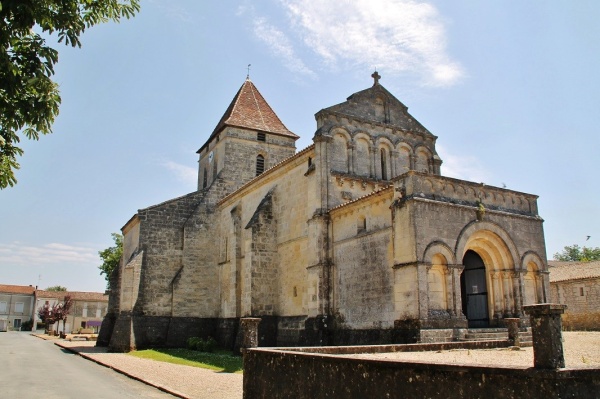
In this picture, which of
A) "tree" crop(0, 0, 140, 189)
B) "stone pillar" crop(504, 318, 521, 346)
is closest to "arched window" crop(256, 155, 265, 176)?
"stone pillar" crop(504, 318, 521, 346)

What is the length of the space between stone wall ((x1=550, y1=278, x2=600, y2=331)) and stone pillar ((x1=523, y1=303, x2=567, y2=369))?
2867 centimetres

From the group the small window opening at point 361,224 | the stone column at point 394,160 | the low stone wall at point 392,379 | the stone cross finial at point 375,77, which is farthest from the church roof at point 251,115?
the low stone wall at point 392,379

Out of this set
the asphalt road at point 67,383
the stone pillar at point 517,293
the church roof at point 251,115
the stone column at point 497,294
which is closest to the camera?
the asphalt road at point 67,383

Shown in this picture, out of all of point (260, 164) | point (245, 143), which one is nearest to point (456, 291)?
point (260, 164)

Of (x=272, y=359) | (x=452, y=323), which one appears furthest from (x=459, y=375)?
(x=452, y=323)

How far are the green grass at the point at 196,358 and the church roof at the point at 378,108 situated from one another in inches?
414

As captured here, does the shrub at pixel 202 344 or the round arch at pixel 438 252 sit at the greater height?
the round arch at pixel 438 252

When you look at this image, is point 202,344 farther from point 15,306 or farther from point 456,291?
point 15,306

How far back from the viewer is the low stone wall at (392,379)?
15.8 ft

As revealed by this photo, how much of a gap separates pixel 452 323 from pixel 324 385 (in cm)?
796

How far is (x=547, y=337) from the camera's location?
5059 mm

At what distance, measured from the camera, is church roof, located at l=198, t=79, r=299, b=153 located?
30644 millimetres

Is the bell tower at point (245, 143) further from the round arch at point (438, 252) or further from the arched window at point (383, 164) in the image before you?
the round arch at point (438, 252)

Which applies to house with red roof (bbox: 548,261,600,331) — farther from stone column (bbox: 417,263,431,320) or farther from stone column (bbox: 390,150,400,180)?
stone column (bbox: 417,263,431,320)
